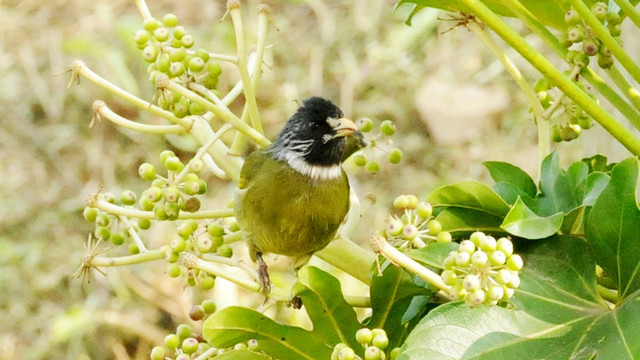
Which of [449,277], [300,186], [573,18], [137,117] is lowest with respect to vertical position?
[137,117]

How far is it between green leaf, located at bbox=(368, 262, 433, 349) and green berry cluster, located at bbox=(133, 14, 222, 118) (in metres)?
0.37

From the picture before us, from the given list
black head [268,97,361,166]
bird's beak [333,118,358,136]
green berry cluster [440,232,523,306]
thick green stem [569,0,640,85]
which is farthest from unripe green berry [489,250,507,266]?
black head [268,97,361,166]

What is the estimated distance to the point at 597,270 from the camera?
1.24 m

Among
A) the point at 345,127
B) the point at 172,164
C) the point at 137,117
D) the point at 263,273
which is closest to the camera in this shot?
the point at 172,164

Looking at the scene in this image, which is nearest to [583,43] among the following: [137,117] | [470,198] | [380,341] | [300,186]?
[470,198]

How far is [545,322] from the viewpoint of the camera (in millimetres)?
1075

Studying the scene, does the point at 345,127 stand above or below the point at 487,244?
below

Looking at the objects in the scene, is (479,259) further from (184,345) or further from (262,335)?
(184,345)

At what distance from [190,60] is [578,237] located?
578mm

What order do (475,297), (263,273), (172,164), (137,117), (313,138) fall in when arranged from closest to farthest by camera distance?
1. (475,297)
2. (172,164)
3. (263,273)
4. (313,138)
5. (137,117)

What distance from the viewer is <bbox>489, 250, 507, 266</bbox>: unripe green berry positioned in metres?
0.97

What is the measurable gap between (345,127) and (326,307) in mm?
674

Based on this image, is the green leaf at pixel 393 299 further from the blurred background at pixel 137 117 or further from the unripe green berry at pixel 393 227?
the blurred background at pixel 137 117

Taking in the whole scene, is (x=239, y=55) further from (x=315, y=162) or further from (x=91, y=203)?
(x=315, y=162)
